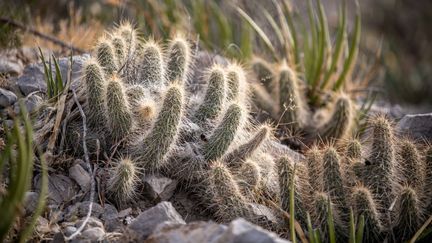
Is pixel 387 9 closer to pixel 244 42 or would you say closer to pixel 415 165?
pixel 244 42

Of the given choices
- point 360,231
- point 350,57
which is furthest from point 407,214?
point 350,57

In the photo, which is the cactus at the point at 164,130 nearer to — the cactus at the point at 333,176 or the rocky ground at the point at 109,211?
the rocky ground at the point at 109,211

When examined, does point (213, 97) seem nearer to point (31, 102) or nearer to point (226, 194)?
point (226, 194)

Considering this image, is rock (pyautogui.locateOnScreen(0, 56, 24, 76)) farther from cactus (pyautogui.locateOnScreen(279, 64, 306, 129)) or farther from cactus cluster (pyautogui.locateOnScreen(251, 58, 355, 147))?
cactus (pyautogui.locateOnScreen(279, 64, 306, 129))

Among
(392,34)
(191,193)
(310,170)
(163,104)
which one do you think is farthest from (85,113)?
(392,34)

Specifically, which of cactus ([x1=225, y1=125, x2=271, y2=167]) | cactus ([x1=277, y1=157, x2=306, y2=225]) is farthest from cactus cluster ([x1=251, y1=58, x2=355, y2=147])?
cactus ([x1=277, y1=157, x2=306, y2=225])
